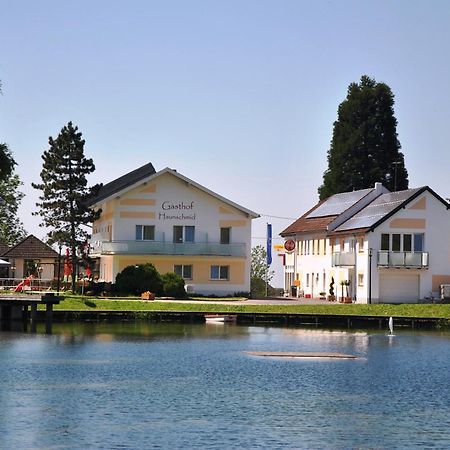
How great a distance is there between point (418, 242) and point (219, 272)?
1514 cm

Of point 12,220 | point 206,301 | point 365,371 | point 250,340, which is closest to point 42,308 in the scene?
point 206,301

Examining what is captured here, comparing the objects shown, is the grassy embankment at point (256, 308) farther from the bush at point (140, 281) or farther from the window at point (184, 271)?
the window at point (184, 271)

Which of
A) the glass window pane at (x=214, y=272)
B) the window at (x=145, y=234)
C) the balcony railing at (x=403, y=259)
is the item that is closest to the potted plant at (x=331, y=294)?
the balcony railing at (x=403, y=259)

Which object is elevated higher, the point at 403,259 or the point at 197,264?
the point at 403,259

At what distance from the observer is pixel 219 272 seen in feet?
301

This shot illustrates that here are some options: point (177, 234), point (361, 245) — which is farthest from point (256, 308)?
point (177, 234)

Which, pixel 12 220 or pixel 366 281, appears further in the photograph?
pixel 12 220

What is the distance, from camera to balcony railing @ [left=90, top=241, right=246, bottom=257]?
90000mm

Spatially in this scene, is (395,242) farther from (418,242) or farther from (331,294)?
(331,294)

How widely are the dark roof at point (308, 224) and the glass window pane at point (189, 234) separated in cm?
1083

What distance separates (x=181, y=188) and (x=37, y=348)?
37207mm

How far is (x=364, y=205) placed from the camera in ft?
317

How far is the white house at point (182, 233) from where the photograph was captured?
297 feet

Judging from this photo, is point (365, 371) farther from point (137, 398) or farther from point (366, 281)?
point (366, 281)
